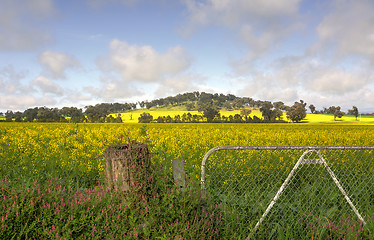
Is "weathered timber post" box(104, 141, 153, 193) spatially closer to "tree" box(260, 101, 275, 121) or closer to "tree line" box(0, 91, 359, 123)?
"tree line" box(0, 91, 359, 123)

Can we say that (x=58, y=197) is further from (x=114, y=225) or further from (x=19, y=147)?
(x=19, y=147)

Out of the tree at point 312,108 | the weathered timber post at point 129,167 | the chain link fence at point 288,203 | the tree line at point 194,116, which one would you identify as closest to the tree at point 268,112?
the tree line at point 194,116

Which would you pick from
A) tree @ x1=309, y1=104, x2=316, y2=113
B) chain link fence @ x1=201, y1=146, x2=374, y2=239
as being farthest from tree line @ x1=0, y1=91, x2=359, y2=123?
chain link fence @ x1=201, y1=146, x2=374, y2=239

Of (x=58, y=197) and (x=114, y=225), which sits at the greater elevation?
(x=58, y=197)

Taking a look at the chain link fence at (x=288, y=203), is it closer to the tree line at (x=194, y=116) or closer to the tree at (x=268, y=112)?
the tree line at (x=194, y=116)

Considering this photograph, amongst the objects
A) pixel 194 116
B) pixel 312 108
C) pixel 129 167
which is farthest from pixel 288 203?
pixel 312 108

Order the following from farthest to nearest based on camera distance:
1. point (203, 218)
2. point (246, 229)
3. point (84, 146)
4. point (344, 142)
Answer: point (344, 142)
point (84, 146)
point (246, 229)
point (203, 218)

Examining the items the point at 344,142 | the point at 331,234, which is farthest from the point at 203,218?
the point at 344,142

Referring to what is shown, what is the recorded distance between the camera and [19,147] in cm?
922

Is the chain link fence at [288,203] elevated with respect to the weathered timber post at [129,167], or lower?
lower

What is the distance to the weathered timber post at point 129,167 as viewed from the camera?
3572 millimetres

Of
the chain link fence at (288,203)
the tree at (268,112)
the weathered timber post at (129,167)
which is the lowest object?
the chain link fence at (288,203)

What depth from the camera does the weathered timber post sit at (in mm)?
3572

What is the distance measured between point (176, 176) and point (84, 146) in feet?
21.7
